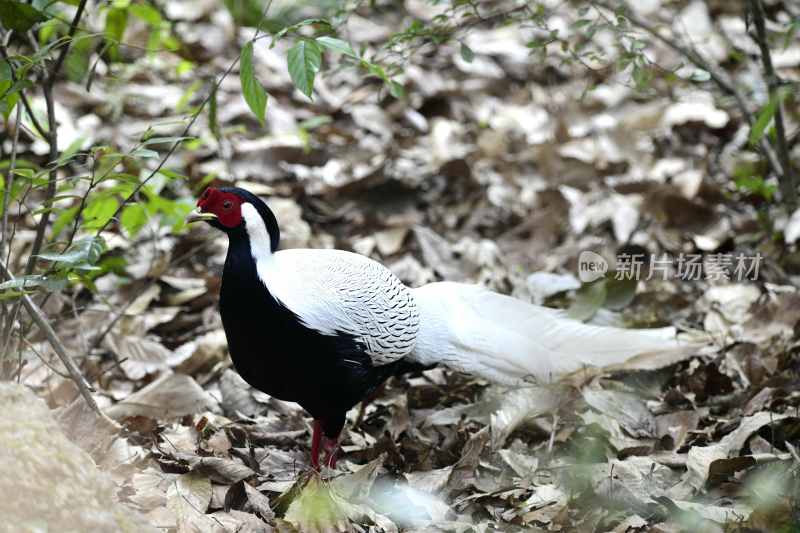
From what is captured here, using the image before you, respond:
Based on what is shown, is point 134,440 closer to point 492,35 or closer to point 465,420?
point 465,420

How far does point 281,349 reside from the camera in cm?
284

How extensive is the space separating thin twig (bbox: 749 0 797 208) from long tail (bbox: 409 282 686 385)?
3.34 ft

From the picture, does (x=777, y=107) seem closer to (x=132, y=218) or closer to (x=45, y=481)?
(x=132, y=218)

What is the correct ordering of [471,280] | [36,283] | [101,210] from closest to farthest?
[36,283], [101,210], [471,280]

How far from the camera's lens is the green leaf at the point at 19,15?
2768mm

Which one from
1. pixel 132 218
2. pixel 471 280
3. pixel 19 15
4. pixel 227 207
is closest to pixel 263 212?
pixel 227 207

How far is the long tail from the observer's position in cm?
336

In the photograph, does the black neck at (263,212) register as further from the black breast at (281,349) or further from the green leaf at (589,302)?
the green leaf at (589,302)

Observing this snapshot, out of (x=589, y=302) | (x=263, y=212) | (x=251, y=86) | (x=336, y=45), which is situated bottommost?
(x=589, y=302)

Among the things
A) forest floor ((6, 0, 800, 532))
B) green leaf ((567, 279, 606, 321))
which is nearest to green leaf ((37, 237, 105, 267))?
forest floor ((6, 0, 800, 532))

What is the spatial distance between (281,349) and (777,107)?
221cm

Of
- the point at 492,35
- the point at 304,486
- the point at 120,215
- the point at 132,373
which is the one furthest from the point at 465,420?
the point at 492,35

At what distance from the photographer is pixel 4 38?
3107 millimetres

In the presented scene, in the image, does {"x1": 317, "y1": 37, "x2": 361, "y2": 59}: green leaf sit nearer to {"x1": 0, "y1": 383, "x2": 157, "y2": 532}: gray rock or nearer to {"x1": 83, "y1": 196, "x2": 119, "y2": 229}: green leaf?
{"x1": 0, "y1": 383, "x2": 157, "y2": 532}: gray rock
